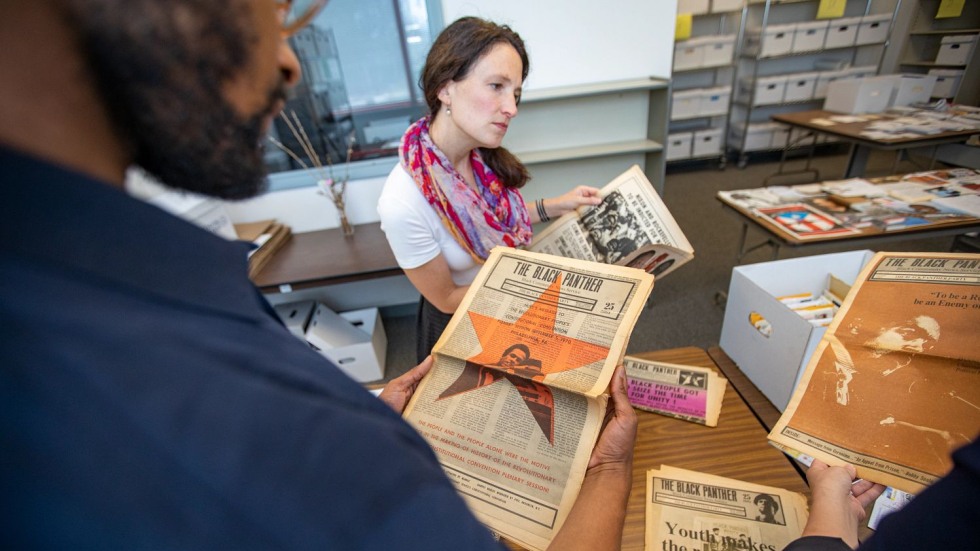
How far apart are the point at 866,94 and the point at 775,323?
3240 mm

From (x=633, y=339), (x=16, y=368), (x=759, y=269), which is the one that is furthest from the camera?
(x=633, y=339)

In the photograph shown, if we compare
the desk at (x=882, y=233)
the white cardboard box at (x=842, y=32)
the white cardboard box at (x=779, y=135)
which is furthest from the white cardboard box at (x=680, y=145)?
the desk at (x=882, y=233)

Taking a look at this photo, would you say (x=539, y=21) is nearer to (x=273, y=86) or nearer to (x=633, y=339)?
(x=633, y=339)

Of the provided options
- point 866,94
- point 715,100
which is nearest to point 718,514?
point 866,94

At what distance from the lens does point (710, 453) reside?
0.76 meters

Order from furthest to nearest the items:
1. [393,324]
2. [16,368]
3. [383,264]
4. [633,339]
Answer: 1. [393,324]
2. [633,339]
3. [383,264]
4. [16,368]

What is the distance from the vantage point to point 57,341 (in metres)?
0.22

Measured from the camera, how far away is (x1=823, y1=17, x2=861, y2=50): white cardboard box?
12.9 feet

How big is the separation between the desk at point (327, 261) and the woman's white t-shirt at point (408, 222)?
74 cm

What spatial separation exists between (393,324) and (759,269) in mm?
1893

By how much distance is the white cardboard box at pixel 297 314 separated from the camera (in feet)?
6.66

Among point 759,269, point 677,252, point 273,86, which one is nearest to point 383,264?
point 677,252

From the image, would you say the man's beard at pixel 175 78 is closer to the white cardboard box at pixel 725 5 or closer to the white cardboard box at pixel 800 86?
the white cardboard box at pixel 725 5

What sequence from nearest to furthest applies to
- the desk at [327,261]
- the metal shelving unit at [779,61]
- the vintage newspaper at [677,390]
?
the vintage newspaper at [677,390] < the desk at [327,261] < the metal shelving unit at [779,61]
